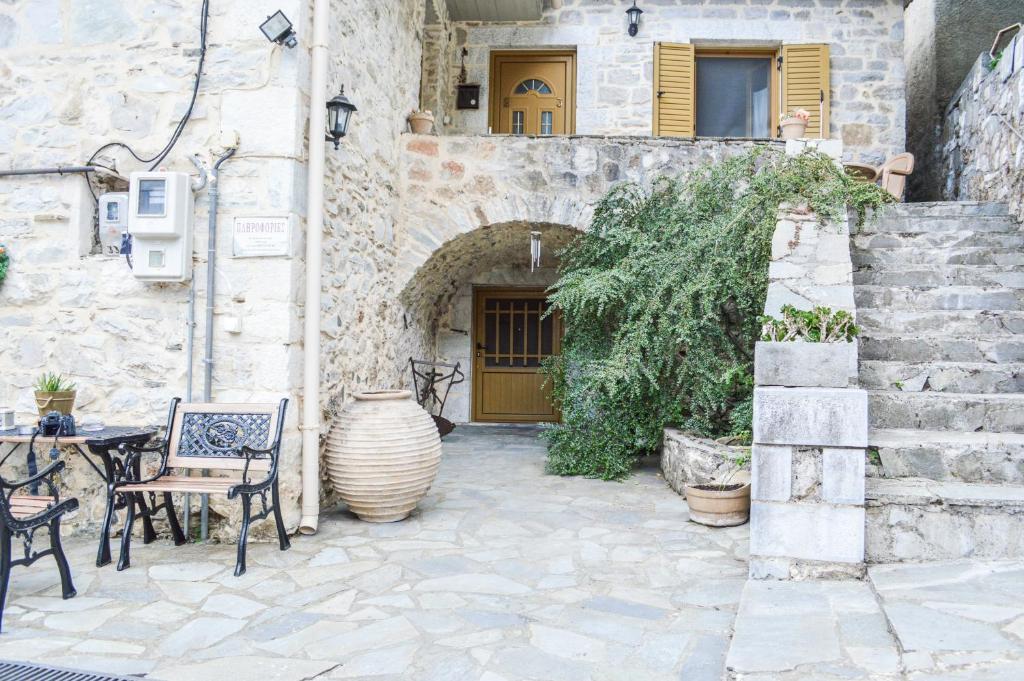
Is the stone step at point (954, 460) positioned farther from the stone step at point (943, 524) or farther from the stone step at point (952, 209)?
the stone step at point (952, 209)

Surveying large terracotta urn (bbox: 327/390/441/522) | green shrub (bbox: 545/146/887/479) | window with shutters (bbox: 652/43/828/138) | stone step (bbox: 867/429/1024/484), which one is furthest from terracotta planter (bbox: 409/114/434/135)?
stone step (bbox: 867/429/1024/484)

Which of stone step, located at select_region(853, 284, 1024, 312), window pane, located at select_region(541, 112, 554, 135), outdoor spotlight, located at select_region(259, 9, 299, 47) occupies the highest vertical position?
window pane, located at select_region(541, 112, 554, 135)

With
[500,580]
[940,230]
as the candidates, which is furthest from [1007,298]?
[500,580]

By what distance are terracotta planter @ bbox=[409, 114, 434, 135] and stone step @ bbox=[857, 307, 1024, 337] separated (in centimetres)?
374

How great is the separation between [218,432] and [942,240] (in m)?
4.88

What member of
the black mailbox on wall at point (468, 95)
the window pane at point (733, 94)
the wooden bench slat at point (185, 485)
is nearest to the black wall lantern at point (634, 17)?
the window pane at point (733, 94)

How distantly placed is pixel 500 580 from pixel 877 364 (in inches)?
92.2

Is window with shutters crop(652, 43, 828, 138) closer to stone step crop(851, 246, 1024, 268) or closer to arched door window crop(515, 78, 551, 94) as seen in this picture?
arched door window crop(515, 78, 551, 94)

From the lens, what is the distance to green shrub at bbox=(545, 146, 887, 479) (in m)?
4.79

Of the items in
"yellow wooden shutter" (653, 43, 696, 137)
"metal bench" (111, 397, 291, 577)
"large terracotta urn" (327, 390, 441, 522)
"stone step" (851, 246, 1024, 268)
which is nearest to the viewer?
"metal bench" (111, 397, 291, 577)

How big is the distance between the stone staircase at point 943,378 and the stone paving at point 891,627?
0.14 metres

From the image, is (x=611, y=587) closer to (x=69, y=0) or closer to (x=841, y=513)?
(x=841, y=513)

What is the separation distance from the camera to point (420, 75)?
21.9 ft

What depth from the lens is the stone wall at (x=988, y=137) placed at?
5.42m
